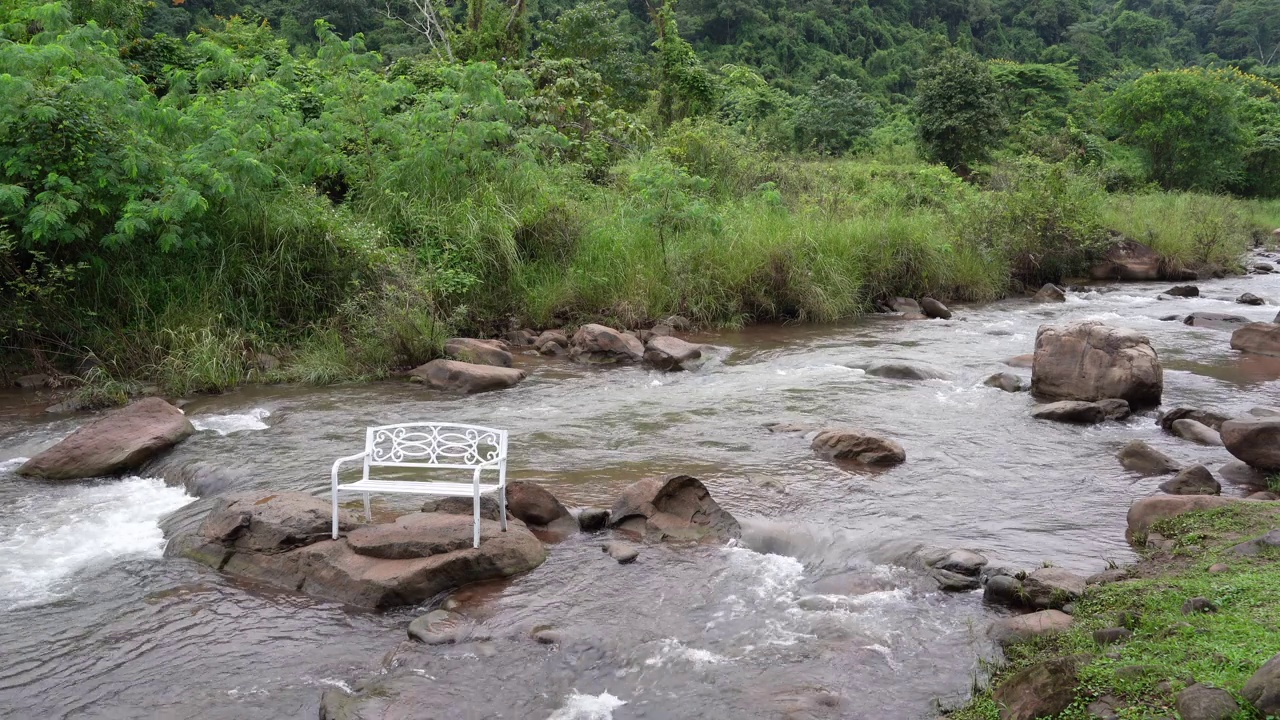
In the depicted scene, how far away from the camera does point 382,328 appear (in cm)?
1141

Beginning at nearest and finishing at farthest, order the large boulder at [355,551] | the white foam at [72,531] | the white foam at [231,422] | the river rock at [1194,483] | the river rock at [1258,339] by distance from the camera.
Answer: the large boulder at [355,551], the white foam at [72,531], the river rock at [1194,483], the white foam at [231,422], the river rock at [1258,339]

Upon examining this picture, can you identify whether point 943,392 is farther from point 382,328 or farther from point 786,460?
point 382,328

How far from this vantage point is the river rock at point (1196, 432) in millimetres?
8273

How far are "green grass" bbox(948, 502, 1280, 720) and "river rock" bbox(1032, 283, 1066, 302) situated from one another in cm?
1271

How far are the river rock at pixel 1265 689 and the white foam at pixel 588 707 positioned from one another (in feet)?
8.15

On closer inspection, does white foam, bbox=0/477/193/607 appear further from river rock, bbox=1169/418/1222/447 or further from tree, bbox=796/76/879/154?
tree, bbox=796/76/879/154

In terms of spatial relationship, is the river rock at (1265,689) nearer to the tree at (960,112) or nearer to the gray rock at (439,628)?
the gray rock at (439,628)

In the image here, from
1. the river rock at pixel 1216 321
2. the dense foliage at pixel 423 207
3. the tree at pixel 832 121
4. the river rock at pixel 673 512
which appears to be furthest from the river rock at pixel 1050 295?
the tree at pixel 832 121

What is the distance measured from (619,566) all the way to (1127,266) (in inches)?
739

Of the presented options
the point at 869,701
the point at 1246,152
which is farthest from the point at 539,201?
the point at 1246,152

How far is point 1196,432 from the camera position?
27.6ft

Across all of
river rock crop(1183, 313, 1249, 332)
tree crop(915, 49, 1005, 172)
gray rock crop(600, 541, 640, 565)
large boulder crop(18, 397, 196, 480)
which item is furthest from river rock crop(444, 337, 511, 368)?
tree crop(915, 49, 1005, 172)

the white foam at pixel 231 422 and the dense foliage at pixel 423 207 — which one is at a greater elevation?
the dense foliage at pixel 423 207

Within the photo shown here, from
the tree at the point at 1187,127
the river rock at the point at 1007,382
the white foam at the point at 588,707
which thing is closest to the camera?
the white foam at the point at 588,707
